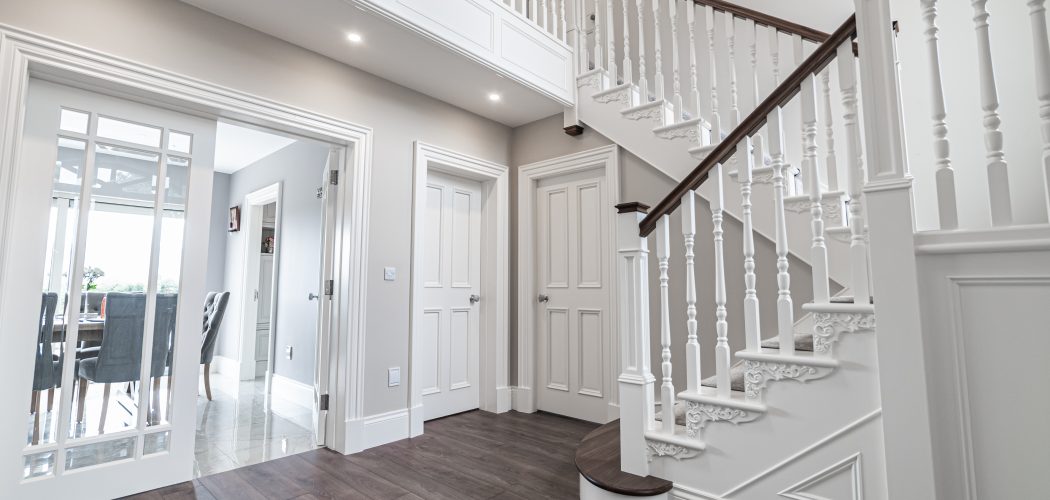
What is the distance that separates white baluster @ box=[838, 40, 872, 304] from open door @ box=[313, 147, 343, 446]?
279cm

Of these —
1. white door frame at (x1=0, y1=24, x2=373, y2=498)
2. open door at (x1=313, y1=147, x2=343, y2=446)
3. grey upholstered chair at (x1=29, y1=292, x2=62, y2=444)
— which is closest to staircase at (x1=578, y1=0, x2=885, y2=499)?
white door frame at (x1=0, y1=24, x2=373, y2=498)

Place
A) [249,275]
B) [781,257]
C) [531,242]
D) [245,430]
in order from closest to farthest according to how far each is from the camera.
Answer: [781,257] → [245,430] → [531,242] → [249,275]

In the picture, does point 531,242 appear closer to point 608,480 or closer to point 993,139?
point 608,480

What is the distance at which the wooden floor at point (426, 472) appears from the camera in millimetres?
2279

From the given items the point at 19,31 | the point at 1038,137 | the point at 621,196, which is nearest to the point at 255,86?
the point at 19,31

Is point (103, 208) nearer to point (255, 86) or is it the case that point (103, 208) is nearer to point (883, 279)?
point (255, 86)

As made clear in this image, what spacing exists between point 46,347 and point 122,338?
0.88 feet

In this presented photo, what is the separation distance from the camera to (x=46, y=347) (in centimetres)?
207

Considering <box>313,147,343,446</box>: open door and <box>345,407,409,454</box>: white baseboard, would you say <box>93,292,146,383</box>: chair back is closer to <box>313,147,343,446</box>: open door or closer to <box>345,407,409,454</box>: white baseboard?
<box>313,147,343,446</box>: open door

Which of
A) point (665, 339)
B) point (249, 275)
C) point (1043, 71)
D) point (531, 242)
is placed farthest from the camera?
point (249, 275)

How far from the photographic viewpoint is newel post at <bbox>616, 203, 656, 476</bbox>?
2.03 m

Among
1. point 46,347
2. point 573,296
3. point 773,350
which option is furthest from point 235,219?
point 773,350

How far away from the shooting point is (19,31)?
1.96m

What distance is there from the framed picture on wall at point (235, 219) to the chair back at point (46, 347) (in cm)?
371
